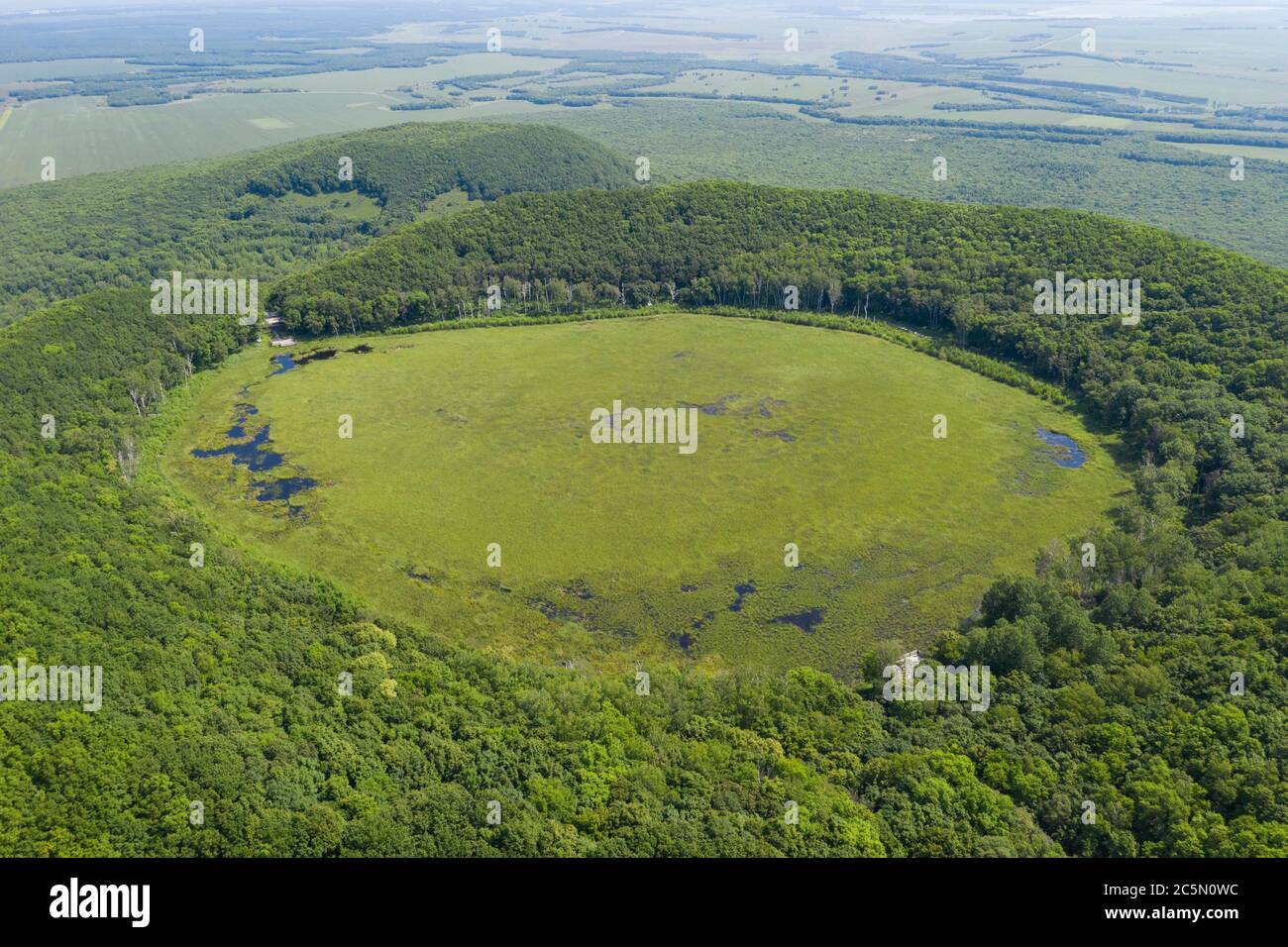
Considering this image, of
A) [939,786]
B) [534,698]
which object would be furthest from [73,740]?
[939,786]

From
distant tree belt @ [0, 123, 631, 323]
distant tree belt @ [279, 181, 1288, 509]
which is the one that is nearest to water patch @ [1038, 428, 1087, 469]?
distant tree belt @ [279, 181, 1288, 509]

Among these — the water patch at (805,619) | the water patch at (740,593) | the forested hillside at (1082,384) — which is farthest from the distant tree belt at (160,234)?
the water patch at (805,619)

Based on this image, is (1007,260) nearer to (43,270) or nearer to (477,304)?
(477,304)

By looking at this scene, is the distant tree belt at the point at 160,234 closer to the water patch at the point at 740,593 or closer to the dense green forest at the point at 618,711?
the dense green forest at the point at 618,711

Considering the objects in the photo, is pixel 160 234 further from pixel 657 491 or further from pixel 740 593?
pixel 740 593

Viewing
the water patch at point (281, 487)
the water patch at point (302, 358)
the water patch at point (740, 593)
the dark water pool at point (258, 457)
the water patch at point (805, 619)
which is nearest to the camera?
the water patch at point (805, 619)

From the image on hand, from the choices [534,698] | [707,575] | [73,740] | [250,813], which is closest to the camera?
[250,813]
